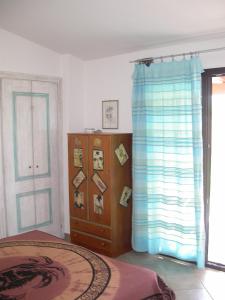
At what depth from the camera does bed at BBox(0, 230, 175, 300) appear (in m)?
2.03

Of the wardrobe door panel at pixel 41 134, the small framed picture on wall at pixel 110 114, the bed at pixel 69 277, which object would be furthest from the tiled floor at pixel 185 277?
the small framed picture on wall at pixel 110 114

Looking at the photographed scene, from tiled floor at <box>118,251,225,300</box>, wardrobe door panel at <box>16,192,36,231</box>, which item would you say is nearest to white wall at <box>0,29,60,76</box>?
wardrobe door panel at <box>16,192,36,231</box>

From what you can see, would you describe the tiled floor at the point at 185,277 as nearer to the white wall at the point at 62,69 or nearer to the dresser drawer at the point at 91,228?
the dresser drawer at the point at 91,228

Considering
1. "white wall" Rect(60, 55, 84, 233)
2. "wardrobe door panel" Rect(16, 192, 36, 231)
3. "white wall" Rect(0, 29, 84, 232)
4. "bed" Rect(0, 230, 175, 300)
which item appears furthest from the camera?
"white wall" Rect(60, 55, 84, 233)

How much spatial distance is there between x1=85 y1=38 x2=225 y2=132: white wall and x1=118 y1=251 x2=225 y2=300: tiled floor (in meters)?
1.59

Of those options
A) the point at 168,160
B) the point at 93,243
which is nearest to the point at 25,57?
the point at 168,160

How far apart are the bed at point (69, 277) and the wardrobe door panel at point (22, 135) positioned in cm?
153

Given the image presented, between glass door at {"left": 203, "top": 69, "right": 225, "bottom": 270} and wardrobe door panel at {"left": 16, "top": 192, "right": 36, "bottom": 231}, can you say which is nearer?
glass door at {"left": 203, "top": 69, "right": 225, "bottom": 270}

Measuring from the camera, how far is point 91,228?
162 inches

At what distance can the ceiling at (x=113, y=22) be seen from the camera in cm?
294

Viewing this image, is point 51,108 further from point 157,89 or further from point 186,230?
point 186,230

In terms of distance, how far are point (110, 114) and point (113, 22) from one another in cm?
134

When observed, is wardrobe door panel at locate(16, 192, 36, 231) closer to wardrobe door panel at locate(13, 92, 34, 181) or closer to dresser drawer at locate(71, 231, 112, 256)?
wardrobe door panel at locate(13, 92, 34, 181)

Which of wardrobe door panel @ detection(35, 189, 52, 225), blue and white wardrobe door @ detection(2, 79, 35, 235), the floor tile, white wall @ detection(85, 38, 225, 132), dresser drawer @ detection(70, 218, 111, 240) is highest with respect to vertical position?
white wall @ detection(85, 38, 225, 132)
